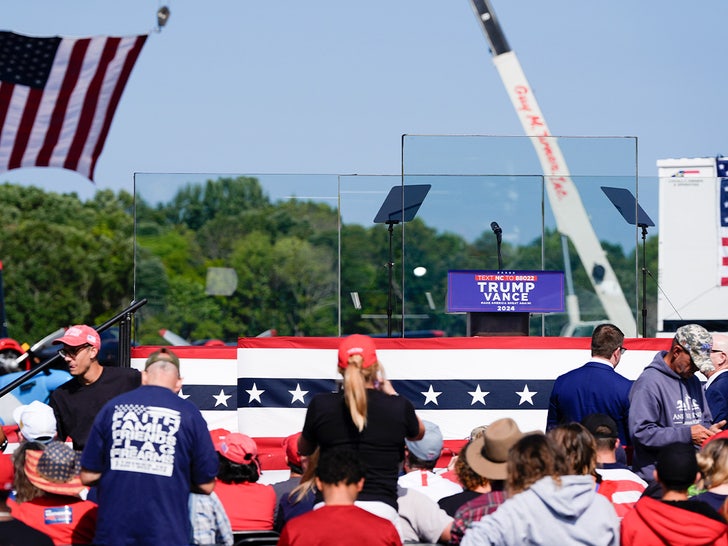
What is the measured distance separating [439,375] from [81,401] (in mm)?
3725

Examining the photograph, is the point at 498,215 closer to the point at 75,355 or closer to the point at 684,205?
the point at 684,205

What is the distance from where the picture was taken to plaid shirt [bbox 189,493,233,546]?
5875mm

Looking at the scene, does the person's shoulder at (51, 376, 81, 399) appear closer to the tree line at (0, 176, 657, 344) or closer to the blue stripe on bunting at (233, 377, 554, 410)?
the blue stripe on bunting at (233, 377, 554, 410)

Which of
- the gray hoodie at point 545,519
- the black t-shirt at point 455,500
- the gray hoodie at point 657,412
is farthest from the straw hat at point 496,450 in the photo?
the gray hoodie at point 657,412

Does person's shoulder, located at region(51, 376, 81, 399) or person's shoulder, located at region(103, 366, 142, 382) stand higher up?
person's shoulder, located at region(103, 366, 142, 382)

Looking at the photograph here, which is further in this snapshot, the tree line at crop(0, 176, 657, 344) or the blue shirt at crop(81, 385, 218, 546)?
the tree line at crop(0, 176, 657, 344)

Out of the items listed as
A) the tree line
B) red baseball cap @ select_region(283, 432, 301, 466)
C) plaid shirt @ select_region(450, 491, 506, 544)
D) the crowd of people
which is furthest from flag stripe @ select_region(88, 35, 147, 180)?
plaid shirt @ select_region(450, 491, 506, 544)

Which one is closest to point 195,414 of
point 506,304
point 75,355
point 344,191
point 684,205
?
point 75,355

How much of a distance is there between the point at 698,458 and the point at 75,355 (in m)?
3.94

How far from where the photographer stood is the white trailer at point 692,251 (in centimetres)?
1243

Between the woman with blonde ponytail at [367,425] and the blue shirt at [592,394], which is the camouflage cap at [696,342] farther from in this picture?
the woman with blonde ponytail at [367,425]

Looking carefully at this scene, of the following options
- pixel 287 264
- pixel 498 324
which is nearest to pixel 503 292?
pixel 498 324

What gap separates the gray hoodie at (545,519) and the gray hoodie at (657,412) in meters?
2.21

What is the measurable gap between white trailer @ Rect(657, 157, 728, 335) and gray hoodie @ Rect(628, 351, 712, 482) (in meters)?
5.02
